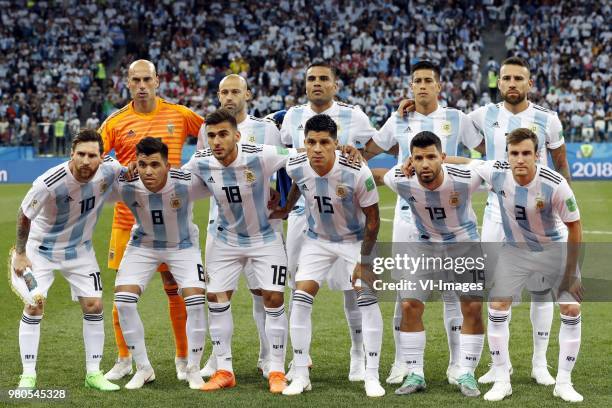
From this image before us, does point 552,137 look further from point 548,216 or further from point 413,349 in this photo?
point 413,349

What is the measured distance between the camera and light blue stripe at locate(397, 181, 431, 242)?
7.09 metres

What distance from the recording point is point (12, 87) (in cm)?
3238

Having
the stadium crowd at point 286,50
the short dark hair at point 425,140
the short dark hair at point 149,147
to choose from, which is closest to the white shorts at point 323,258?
the short dark hair at point 425,140

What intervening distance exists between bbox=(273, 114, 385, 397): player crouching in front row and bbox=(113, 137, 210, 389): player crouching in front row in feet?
2.45

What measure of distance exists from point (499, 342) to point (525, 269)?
0.57 metres

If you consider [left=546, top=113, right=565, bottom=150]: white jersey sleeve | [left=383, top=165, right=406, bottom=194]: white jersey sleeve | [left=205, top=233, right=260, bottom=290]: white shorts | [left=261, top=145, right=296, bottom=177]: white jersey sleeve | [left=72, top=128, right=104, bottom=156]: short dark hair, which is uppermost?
[left=72, top=128, right=104, bottom=156]: short dark hair

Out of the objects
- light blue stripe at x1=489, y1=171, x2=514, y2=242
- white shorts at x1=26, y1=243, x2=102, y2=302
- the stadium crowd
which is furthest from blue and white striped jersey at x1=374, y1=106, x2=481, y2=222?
the stadium crowd

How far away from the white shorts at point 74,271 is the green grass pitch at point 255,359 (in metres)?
0.74

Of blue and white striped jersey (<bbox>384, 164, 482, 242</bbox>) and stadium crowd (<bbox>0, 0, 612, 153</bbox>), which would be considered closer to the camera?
blue and white striped jersey (<bbox>384, 164, 482, 242</bbox>)

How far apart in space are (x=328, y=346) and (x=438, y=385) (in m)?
1.69

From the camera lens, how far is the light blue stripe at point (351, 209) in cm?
711

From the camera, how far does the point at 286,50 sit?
112 ft

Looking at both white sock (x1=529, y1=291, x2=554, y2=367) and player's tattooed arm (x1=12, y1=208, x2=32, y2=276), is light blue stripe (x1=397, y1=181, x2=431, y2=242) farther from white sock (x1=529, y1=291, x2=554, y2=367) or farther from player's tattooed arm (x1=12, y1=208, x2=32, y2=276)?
player's tattooed arm (x1=12, y1=208, x2=32, y2=276)

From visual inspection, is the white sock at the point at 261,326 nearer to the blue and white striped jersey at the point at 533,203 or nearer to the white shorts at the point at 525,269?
the white shorts at the point at 525,269
